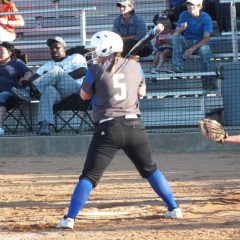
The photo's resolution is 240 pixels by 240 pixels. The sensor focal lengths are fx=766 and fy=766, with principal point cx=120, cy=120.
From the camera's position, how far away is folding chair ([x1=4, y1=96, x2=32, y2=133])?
13.6 m

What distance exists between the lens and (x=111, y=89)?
699cm

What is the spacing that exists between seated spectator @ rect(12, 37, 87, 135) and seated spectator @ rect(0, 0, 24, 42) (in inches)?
103

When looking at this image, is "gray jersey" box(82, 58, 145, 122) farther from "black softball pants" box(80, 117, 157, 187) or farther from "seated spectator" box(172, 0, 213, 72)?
"seated spectator" box(172, 0, 213, 72)

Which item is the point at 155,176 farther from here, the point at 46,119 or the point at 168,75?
the point at 168,75

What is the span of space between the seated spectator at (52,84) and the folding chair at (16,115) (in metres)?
0.30

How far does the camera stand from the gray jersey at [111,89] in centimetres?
699

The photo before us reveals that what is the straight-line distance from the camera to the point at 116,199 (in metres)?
8.55

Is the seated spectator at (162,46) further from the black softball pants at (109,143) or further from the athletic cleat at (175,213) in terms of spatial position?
the black softball pants at (109,143)

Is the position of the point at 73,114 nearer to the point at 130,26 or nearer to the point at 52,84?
the point at 52,84

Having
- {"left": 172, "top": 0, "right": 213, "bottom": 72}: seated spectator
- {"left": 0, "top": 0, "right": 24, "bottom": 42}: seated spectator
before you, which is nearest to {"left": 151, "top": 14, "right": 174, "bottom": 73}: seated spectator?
{"left": 172, "top": 0, "right": 213, "bottom": 72}: seated spectator

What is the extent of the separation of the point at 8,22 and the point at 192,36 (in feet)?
13.8

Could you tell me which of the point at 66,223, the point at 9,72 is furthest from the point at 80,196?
the point at 9,72

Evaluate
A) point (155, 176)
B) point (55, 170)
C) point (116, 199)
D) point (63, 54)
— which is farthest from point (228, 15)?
point (155, 176)

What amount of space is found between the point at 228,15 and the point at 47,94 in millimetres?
4329
